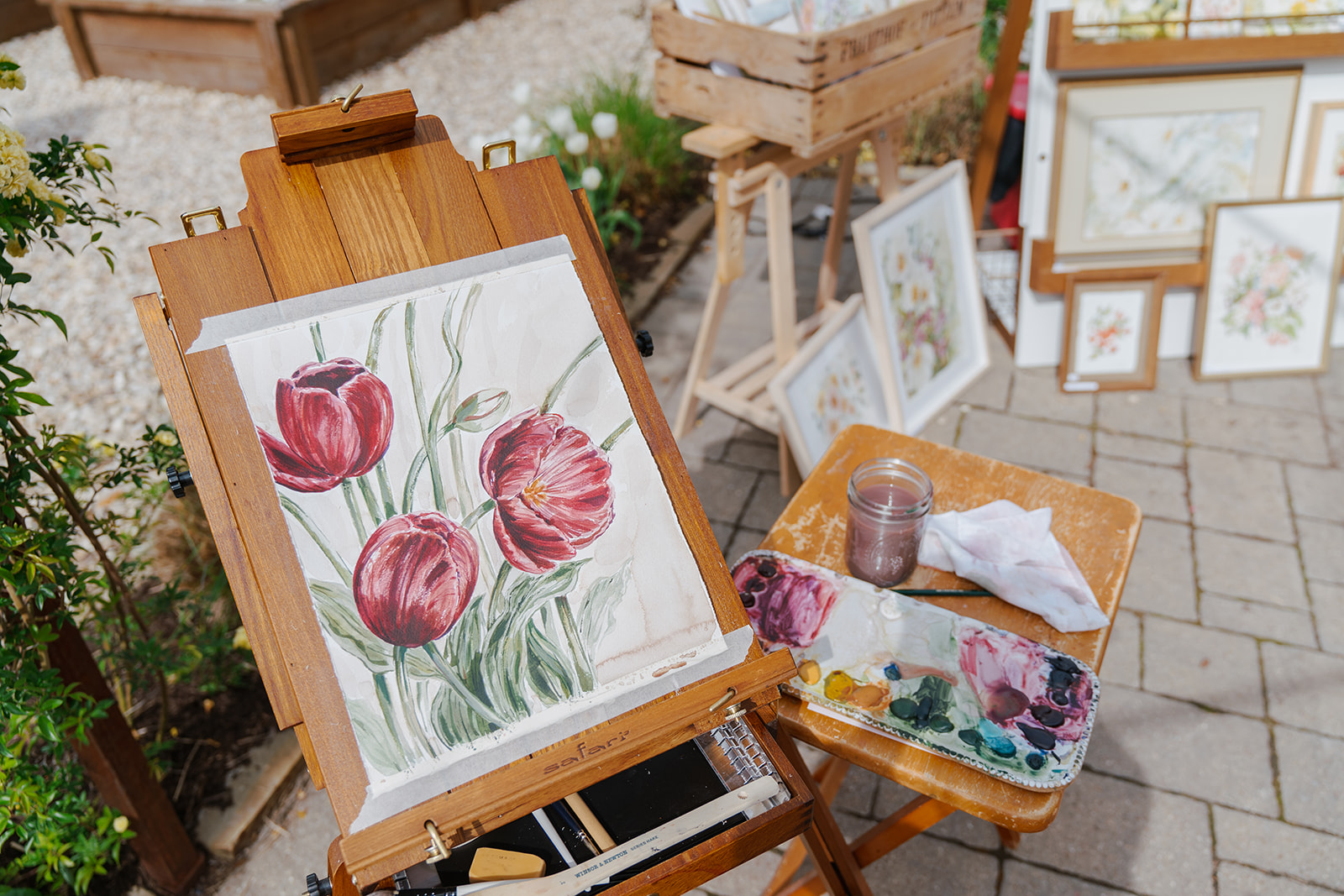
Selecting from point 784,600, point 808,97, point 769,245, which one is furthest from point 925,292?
point 784,600

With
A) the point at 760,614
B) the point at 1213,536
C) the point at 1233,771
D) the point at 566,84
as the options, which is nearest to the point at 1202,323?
the point at 1213,536

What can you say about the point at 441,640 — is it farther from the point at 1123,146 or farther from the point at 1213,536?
the point at 1123,146

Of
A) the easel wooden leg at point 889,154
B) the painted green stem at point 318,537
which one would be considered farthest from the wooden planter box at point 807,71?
the painted green stem at point 318,537

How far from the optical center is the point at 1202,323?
9.91 ft

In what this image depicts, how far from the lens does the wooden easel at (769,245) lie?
232cm

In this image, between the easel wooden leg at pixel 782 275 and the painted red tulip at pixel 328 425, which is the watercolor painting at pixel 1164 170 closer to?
the easel wooden leg at pixel 782 275

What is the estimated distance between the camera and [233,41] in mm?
4992

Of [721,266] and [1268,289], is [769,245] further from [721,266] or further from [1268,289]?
[1268,289]

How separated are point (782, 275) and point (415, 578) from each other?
1.69 meters

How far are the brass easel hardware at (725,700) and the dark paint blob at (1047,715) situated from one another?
1.47ft

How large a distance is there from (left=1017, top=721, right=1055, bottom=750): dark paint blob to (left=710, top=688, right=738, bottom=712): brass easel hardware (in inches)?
16.6

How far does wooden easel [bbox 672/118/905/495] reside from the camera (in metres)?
2.32

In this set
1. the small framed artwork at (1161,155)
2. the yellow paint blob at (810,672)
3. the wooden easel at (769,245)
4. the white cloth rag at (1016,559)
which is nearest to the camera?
the yellow paint blob at (810,672)

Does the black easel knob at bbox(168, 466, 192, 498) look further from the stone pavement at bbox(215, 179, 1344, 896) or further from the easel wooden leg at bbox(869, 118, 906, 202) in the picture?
the easel wooden leg at bbox(869, 118, 906, 202)
